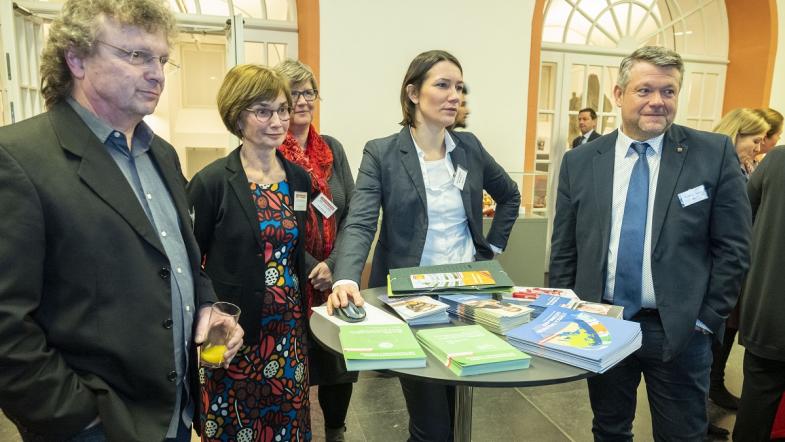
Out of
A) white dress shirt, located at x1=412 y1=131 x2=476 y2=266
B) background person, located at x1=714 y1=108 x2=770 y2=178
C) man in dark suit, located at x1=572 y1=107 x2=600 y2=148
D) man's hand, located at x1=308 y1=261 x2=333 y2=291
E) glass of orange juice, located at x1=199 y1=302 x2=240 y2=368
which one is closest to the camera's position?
glass of orange juice, located at x1=199 y1=302 x2=240 y2=368

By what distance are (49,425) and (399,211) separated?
1181 millimetres

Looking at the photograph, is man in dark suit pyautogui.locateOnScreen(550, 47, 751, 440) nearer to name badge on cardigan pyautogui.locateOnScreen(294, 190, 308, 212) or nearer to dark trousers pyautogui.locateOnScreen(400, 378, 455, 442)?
dark trousers pyautogui.locateOnScreen(400, 378, 455, 442)

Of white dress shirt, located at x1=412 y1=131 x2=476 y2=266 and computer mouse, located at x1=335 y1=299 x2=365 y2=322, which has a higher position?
white dress shirt, located at x1=412 y1=131 x2=476 y2=266

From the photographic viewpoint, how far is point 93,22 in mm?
1043

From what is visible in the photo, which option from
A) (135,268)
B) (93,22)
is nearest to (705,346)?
(135,268)

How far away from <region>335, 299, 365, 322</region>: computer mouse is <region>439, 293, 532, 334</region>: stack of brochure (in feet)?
0.85

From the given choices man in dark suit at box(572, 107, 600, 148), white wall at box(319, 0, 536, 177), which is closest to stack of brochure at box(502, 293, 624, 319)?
white wall at box(319, 0, 536, 177)

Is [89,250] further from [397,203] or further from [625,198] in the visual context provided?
[625,198]

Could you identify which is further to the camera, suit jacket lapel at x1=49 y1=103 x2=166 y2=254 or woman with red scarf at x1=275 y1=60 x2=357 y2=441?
woman with red scarf at x1=275 y1=60 x2=357 y2=441

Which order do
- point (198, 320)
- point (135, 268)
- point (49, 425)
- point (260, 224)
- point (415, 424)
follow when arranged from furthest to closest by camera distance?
point (260, 224) → point (415, 424) → point (198, 320) → point (135, 268) → point (49, 425)

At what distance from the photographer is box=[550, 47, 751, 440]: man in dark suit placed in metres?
1.66

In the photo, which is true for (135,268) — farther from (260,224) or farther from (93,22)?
(260,224)

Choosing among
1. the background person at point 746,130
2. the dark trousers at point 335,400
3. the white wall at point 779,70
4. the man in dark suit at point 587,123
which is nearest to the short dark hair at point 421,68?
the dark trousers at point 335,400

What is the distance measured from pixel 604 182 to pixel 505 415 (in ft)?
5.34
